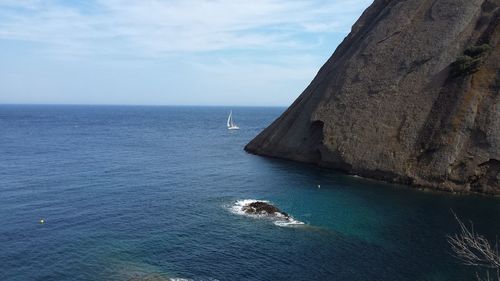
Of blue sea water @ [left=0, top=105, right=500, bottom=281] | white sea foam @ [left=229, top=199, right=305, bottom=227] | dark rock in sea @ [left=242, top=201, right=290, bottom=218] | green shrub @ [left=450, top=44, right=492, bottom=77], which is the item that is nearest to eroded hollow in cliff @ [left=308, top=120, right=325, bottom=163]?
blue sea water @ [left=0, top=105, right=500, bottom=281]

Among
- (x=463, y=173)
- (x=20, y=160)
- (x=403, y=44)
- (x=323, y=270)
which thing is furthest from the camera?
(x=20, y=160)

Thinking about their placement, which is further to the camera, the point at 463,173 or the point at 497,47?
the point at 497,47

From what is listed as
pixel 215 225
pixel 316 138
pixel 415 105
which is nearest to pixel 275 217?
pixel 215 225

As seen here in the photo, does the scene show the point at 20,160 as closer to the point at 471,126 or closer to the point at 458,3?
the point at 471,126

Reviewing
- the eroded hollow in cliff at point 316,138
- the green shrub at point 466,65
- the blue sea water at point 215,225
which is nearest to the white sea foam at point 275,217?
the blue sea water at point 215,225

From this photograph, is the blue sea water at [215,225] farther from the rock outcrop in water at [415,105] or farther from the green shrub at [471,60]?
the green shrub at [471,60]

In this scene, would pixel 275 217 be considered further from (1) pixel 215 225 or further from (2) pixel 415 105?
(2) pixel 415 105

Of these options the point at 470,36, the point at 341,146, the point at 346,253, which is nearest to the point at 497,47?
the point at 470,36

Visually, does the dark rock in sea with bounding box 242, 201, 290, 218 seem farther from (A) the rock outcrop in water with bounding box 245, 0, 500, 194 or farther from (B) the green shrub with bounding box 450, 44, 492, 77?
(B) the green shrub with bounding box 450, 44, 492, 77

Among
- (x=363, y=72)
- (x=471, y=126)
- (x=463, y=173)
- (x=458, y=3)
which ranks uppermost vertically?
(x=458, y=3)
